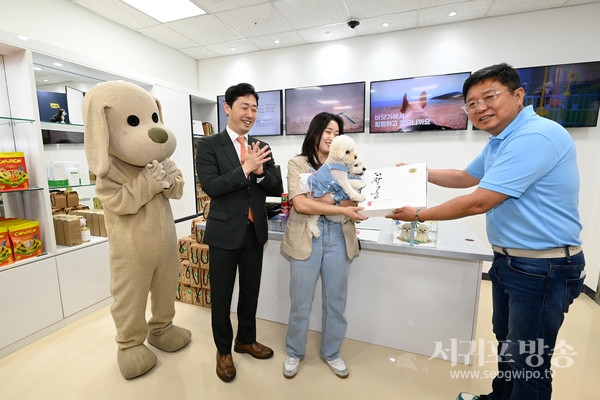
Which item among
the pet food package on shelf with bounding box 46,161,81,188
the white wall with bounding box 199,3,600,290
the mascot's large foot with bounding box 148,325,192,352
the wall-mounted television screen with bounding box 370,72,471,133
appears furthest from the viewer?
the wall-mounted television screen with bounding box 370,72,471,133

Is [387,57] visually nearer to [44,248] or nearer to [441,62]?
[441,62]

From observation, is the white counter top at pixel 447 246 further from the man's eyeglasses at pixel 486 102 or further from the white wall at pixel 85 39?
the white wall at pixel 85 39

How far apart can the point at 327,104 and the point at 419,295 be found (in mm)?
2762

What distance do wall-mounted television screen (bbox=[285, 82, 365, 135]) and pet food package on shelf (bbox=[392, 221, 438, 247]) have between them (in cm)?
209

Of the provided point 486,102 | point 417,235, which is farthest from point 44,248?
point 486,102

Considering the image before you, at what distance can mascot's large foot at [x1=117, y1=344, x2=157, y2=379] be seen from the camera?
5.90 ft

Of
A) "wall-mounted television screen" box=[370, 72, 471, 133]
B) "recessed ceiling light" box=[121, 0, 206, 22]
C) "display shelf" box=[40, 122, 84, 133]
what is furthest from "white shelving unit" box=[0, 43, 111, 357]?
"wall-mounted television screen" box=[370, 72, 471, 133]

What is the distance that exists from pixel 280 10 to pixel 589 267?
4319 millimetres

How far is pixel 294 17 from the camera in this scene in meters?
3.25

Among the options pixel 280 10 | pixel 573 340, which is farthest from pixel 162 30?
pixel 573 340

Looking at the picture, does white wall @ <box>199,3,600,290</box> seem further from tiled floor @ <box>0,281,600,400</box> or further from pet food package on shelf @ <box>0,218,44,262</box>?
pet food package on shelf @ <box>0,218,44,262</box>

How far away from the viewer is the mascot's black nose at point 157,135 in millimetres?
1652

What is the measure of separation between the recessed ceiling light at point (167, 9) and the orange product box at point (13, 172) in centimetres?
185

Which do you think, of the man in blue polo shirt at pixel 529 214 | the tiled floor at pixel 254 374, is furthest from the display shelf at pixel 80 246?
the man in blue polo shirt at pixel 529 214
